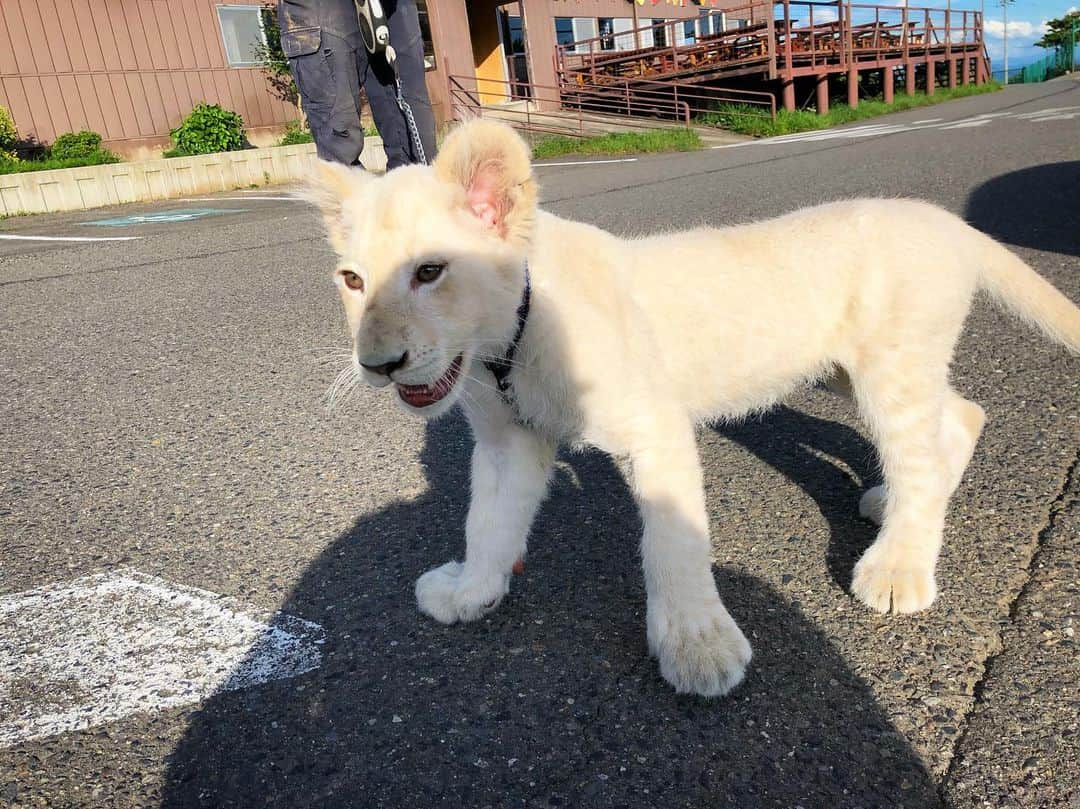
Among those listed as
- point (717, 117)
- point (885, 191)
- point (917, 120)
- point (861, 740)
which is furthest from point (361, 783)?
point (717, 117)

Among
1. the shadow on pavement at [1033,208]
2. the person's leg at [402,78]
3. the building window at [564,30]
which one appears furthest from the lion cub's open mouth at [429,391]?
the building window at [564,30]

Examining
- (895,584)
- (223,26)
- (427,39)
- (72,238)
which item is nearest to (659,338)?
(895,584)

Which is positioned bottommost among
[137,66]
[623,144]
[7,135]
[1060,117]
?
[1060,117]

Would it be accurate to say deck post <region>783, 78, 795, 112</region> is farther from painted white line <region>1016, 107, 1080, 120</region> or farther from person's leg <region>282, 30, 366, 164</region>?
person's leg <region>282, 30, 366, 164</region>

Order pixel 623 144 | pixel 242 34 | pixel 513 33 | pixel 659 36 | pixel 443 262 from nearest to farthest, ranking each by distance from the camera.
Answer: pixel 443 262
pixel 623 144
pixel 242 34
pixel 513 33
pixel 659 36

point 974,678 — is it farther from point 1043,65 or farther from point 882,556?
point 1043,65

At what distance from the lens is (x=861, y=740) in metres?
1.89

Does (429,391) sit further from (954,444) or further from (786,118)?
(786,118)

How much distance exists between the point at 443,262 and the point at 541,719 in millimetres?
1245

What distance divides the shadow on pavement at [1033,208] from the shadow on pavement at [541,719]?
5.00 meters

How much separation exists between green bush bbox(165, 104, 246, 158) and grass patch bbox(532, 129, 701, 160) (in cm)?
735

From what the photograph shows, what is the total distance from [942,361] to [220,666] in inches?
99.1

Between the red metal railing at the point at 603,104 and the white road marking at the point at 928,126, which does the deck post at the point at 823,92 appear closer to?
the red metal railing at the point at 603,104

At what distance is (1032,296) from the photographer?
2879 mm
